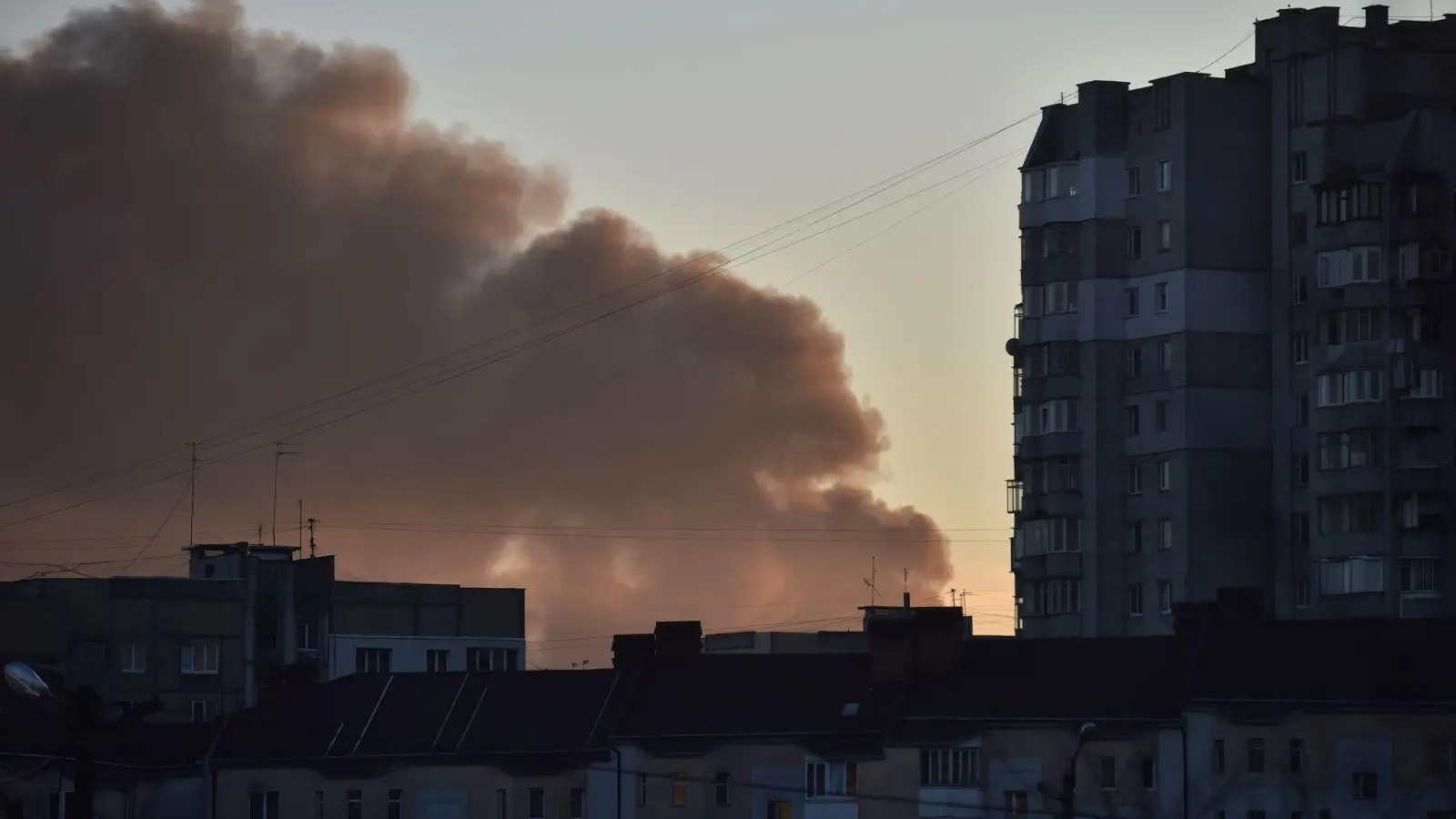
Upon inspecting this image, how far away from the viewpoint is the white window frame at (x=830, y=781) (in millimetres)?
98250

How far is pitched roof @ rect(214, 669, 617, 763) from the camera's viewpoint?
343ft

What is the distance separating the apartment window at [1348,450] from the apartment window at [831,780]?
38.7m

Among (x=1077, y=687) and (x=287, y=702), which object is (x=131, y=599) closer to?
(x=287, y=702)

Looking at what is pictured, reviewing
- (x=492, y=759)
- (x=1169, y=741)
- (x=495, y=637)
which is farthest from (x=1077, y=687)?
(x=495, y=637)

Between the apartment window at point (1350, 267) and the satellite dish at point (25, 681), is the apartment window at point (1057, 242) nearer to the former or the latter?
the apartment window at point (1350, 267)

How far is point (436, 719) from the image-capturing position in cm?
10644

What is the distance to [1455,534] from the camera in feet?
409

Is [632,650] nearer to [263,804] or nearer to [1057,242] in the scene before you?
[263,804]

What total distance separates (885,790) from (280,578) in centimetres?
5889

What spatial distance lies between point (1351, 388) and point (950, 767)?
39398mm

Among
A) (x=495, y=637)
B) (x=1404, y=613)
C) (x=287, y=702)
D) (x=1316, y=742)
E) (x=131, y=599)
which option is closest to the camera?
(x=1316, y=742)

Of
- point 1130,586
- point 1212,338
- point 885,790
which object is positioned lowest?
point 885,790

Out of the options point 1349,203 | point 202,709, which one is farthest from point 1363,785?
point 202,709

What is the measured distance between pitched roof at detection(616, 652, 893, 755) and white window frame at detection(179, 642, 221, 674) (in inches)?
1831
